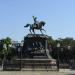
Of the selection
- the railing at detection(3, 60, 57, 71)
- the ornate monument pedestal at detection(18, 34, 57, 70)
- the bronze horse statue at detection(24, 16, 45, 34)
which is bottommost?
the railing at detection(3, 60, 57, 71)

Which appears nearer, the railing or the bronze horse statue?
the railing

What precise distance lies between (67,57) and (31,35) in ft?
173

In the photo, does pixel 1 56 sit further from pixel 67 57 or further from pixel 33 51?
pixel 33 51

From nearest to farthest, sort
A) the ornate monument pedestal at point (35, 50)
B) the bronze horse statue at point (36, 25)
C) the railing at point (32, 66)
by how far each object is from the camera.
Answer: the railing at point (32, 66), the ornate monument pedestal at point (35, 50), the bronze horse statue at point (36, 25)

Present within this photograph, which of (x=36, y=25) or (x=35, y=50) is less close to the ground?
(x=36, y=25)

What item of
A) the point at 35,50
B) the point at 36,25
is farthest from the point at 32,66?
the point at 36,25

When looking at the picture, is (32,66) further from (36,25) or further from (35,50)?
(36,25)

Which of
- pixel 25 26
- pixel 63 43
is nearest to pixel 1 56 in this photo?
pixel 63 43

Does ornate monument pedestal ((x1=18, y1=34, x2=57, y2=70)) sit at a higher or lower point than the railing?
higher

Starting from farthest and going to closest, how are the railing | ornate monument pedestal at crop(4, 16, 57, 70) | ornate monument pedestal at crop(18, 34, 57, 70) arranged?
ornate monument pedestal at crop(18, 34, 57, 70) < ornate monument pedestal at crop(4, 16, 57, 70) < the railing

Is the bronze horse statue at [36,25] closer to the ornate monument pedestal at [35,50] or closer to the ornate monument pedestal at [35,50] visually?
the ornate monument pedestal at [35,50]

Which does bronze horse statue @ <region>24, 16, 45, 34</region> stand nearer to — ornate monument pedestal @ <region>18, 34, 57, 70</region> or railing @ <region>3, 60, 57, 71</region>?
ornate monument pedestal @ <region>18, 34, 57, 70</region>

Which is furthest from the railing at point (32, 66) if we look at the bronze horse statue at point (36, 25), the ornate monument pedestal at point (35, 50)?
the bronze horse statue at point (36, 25)

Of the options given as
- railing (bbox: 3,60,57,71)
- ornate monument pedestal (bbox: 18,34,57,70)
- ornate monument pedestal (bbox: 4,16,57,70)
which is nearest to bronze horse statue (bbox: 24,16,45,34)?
ornate monument pedestal (bbox: 4,16,57,70)
